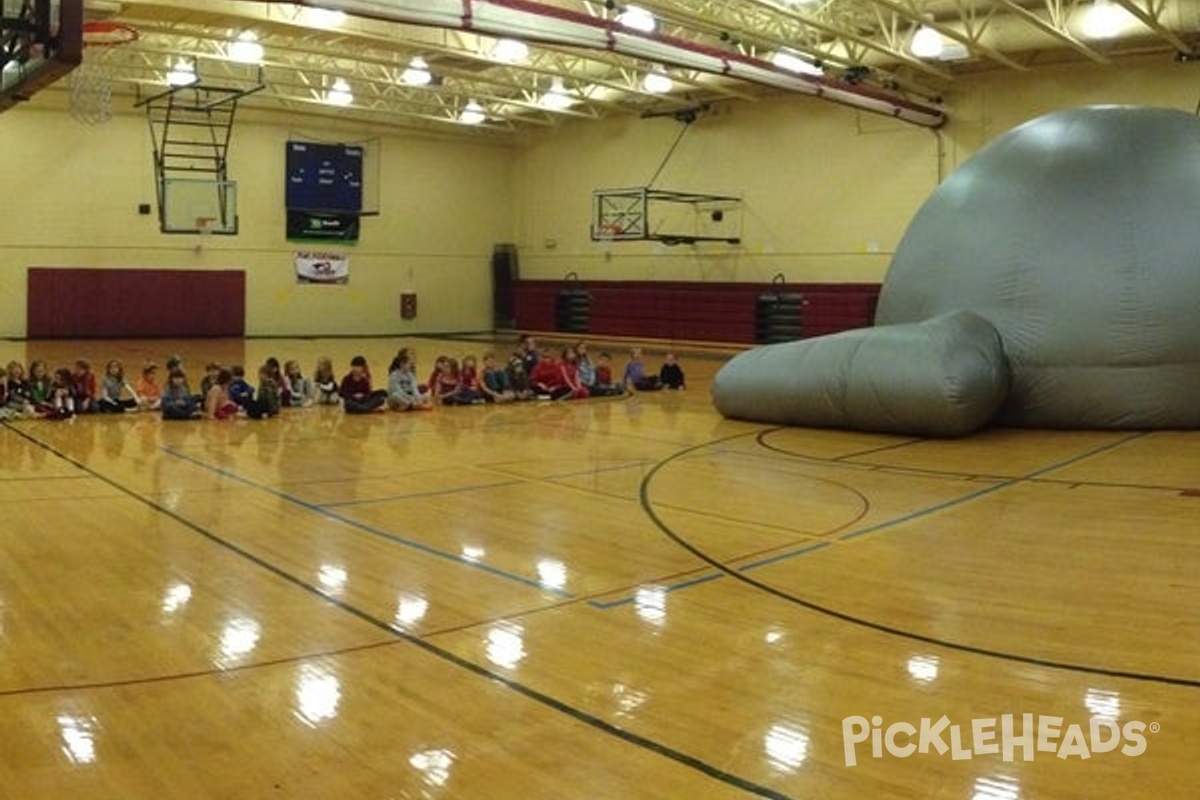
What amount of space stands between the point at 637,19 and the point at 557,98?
835 centimetres

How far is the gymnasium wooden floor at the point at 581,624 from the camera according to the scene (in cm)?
337

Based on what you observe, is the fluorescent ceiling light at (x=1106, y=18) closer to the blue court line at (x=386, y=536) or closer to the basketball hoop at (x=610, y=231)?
the basketball hoop at (x=610, y=231)

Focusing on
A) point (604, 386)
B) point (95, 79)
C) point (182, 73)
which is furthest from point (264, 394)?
point (182, 73)

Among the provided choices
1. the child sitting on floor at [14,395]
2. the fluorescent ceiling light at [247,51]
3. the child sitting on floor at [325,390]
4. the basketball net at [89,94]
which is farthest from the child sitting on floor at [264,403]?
the fluorescent ceiling light at [247,51]

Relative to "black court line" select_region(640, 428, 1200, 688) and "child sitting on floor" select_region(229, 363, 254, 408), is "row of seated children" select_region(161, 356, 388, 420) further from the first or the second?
"black court line" select_region(640, 428, 1200, 688)

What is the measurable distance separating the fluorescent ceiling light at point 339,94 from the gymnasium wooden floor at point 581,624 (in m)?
16.7

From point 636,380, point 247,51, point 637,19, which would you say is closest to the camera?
point 636,380

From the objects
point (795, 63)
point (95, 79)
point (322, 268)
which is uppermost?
point (795, 63)

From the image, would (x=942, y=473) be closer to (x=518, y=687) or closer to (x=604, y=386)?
(x=518, y=687)

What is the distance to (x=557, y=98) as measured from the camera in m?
25.5

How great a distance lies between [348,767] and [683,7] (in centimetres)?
1521

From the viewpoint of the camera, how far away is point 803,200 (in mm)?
22641

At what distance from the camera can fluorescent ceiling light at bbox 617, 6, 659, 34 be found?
650 inches

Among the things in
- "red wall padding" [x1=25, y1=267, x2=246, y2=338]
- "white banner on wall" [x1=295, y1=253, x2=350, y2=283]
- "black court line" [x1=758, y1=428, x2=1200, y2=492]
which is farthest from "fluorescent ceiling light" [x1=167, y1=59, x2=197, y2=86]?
"black court line" [x1=758, y1=428, x2=1200, y2=492]
